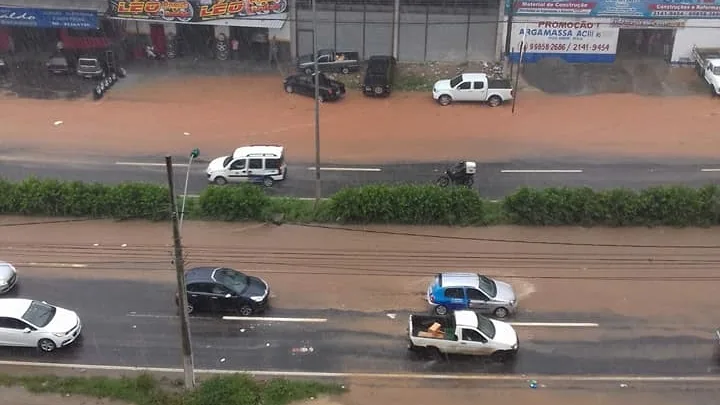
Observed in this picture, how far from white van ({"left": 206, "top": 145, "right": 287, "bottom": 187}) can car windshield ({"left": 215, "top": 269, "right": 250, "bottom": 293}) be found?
6.73 m

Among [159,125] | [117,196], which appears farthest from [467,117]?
[117,196]

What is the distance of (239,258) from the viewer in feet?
85.3

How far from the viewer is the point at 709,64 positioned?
126 feet

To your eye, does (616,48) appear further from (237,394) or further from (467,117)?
(237,394)

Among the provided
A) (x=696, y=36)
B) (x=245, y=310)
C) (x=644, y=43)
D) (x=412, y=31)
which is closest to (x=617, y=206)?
(x=245, y=310)

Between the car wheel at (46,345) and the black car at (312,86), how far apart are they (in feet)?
62.0

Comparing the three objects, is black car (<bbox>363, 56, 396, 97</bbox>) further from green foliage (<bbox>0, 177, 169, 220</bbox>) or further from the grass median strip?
the grass median strip

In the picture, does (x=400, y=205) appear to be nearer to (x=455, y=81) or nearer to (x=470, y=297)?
(x=470, y=297)

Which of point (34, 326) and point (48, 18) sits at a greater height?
point (48, 18)

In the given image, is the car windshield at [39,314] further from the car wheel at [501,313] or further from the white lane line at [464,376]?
the car wheel at [501,313]

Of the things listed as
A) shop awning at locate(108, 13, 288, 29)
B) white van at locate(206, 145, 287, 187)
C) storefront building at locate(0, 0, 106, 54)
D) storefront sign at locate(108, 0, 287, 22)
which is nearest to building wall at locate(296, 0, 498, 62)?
shop awning at locate(108, 13, 288, 29)

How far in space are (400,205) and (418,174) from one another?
4.05 meters

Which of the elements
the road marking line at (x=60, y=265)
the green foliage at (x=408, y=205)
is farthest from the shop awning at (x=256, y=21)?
the road marking line at (x=60, y=265)

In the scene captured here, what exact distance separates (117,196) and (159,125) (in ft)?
26.0
